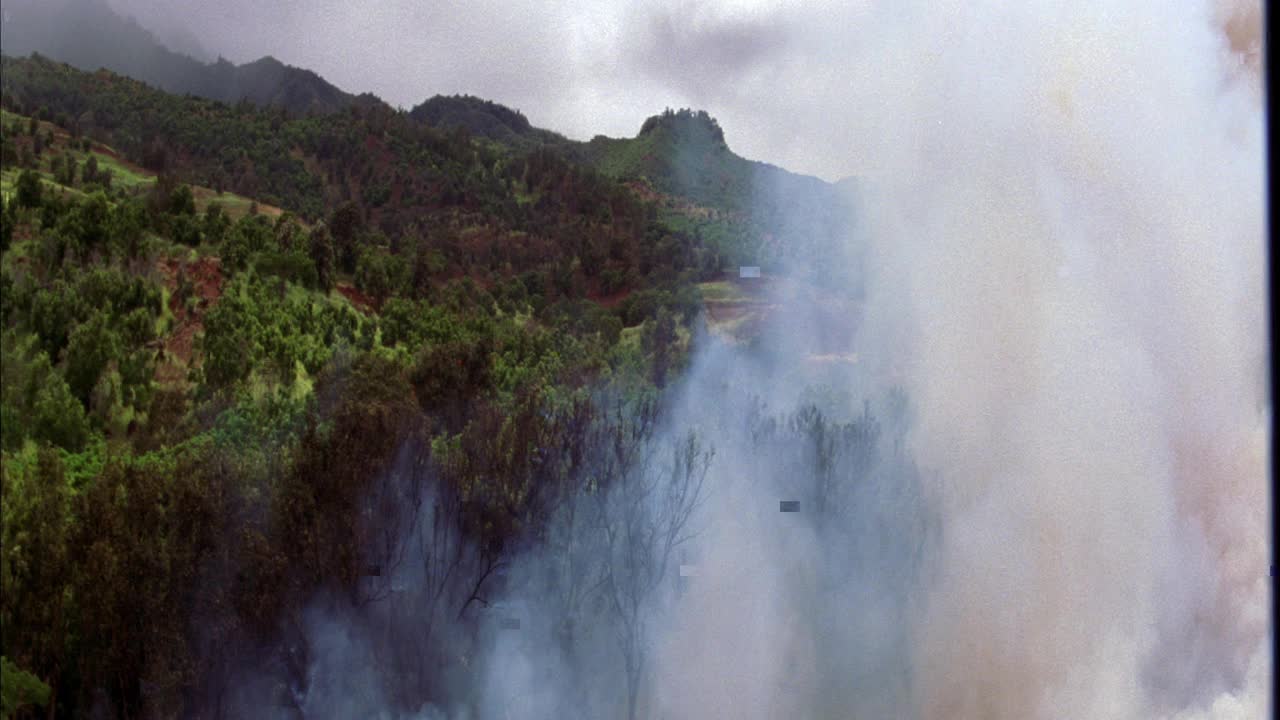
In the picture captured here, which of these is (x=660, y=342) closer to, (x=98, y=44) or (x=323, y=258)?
(x=323, y=258)

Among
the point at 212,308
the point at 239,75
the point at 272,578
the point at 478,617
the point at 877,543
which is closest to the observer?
the point at 272,578

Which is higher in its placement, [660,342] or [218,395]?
[660,342]

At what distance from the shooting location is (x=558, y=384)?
2686 cm

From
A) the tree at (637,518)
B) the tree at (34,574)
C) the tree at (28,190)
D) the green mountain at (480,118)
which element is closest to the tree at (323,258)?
the tree at (28,190)

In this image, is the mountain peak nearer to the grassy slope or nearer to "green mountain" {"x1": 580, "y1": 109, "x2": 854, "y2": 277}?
"green mountain" {"x1": 580, "y1": 109, "x2": 854, "y2": 277}

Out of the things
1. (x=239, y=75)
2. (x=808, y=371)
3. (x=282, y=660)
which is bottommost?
(x=282, y=660)

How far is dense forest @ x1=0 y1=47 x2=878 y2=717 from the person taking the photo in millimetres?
15812

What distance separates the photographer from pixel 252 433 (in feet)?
71.9

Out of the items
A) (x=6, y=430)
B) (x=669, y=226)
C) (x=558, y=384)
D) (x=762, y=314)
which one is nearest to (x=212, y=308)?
(x=558, y=384)

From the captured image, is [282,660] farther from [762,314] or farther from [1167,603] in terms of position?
[762,314]

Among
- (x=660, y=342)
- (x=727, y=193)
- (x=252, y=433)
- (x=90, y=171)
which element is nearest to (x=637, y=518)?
(x=252, y=433)

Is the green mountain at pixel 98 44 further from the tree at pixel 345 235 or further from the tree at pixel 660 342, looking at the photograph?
the tree at pixel 660 342

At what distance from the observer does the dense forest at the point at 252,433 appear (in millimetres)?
15812

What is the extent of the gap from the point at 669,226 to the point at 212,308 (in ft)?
131
